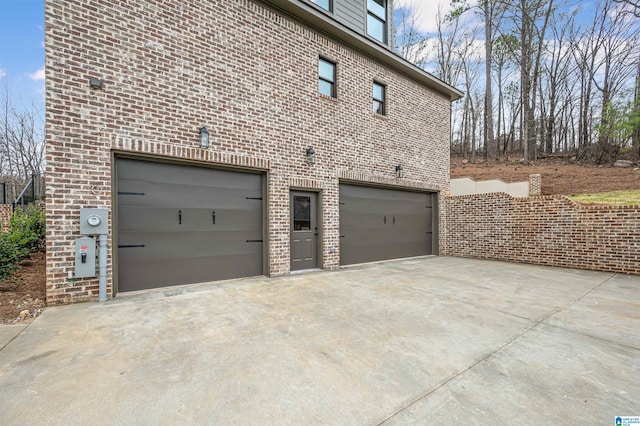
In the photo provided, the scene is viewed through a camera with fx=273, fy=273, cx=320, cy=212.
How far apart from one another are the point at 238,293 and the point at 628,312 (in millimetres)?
5570

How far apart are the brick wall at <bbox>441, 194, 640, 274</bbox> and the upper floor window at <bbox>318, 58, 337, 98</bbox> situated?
5661 millimetres

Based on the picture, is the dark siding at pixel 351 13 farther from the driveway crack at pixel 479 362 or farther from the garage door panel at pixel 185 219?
the driveway crack at pixel 479 362

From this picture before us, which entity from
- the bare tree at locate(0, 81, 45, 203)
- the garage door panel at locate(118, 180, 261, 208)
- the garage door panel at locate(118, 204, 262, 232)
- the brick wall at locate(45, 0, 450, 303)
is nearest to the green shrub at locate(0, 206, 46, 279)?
the brick wall at locate(45, 0, 450, 303)

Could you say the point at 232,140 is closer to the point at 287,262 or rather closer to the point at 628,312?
the point at 287,262

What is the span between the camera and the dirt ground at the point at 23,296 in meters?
3.39

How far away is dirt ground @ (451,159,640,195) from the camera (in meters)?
10.5

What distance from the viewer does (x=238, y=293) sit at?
452 centimetres

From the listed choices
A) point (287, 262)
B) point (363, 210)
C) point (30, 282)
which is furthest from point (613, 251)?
point (30, 282)

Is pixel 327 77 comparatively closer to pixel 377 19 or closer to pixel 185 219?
pixel 377 19

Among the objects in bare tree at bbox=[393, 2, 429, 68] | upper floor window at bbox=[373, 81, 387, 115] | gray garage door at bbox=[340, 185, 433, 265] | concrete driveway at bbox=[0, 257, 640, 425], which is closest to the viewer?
concrete driveway at bbox=[0, 257, 640, 425]

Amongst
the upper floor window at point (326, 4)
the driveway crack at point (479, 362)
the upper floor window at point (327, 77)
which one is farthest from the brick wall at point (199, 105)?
the driveway crack at point (479, 362)

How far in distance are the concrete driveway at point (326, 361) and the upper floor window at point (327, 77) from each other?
201 inches

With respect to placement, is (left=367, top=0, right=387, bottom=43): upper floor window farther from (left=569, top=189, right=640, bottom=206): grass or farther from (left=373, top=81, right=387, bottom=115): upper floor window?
(left=569, top=189, right=640, bottom=206): grass

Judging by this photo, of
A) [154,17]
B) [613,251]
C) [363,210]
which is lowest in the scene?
[613,251]
